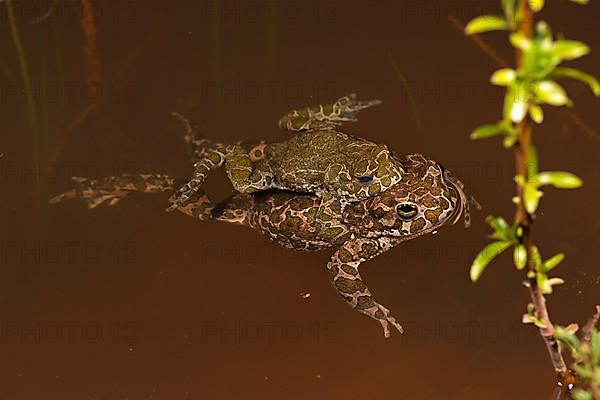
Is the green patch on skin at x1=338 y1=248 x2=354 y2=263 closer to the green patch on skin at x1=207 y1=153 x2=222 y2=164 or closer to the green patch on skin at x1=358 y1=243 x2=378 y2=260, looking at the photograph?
the green patch on skin at x1=358 y1=243 x2=378 y2=260

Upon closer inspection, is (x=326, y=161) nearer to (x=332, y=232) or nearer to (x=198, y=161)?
(x=332, y=232)

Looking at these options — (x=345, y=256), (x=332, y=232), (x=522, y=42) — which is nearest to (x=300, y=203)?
(x=332, y=232)

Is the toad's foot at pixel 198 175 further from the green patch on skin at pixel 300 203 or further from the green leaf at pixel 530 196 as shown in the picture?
the green leaf at pixel 530 196

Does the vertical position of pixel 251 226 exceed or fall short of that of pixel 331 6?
it falls short

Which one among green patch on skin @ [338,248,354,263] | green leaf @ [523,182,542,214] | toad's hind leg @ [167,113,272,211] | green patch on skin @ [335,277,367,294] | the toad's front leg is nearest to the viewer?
green leaf @ [523,182,542,214]

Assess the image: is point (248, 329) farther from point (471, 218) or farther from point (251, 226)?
point (471, 218)

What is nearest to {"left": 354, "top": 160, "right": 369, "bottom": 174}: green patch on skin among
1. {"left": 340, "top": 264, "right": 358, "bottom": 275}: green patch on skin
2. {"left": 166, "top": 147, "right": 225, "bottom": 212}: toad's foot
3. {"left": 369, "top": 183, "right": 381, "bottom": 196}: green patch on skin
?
{"left": 369, "top": 183, "right": 381, "bottom": 196}: green patch on skin

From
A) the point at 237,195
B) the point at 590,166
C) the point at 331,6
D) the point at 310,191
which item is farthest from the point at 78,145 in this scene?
the point at 590,166
